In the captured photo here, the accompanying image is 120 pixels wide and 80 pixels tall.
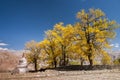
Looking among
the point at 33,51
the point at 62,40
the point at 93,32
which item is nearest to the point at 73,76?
the point at 93,32

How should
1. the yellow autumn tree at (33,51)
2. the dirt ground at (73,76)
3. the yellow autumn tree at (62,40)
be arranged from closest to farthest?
1. the dirt ground at (73,76)
2. the yellow autumn tree at (62,40)
3. the yellow autumn tree at (33,51)

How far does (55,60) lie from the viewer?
70.8 metres

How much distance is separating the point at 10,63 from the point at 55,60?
8730 centimetres

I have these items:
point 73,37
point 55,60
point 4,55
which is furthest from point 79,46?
point 4,55

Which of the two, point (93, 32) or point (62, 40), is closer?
point (93, 32)

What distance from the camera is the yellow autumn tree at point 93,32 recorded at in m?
47.1

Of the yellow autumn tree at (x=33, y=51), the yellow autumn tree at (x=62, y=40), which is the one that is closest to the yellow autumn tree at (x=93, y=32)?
the yellow autumn tree at (x=62, y=40)

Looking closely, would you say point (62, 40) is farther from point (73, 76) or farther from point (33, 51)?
point (73, 76)

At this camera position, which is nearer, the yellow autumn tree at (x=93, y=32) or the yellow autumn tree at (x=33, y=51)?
the yellow autumn tree at (x=93, y=32)

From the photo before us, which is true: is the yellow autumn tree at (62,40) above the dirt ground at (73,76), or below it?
above

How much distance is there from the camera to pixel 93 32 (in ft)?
155

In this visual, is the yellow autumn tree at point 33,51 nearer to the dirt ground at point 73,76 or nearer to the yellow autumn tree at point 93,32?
the yellow autumn tree at point 93,32

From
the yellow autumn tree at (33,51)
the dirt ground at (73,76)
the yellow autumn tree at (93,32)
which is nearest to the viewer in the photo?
the dirt ground at (73,76)

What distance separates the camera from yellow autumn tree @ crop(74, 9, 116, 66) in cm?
4706
